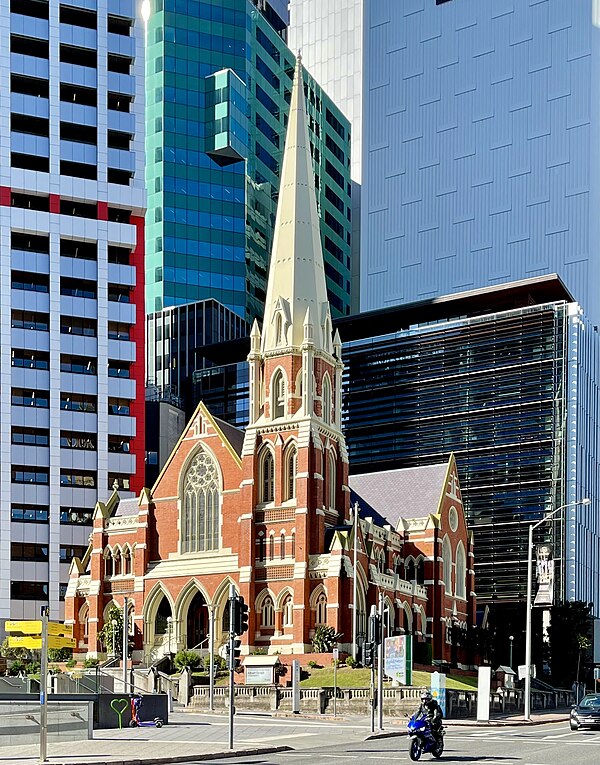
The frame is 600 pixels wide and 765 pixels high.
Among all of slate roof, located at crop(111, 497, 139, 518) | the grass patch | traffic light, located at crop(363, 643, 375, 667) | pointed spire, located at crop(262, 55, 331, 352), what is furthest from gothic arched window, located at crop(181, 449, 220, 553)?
traffic light, located at crop(363, 643, 375, 667)

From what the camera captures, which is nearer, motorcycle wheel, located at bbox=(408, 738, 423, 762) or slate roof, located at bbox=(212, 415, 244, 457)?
motorcycle wheel, located at bbox=(408, 738, 423, 762)

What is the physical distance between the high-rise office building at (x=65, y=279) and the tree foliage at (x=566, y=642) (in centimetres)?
3917

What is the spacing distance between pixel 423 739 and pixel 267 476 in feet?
173

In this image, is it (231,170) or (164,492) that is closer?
(164,492)

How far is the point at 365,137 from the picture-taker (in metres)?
196

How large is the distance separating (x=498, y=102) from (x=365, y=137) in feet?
69.3

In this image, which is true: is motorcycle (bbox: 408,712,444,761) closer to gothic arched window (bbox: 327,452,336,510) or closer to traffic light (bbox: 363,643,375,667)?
traffic light (bbox: 363,643,375,667)

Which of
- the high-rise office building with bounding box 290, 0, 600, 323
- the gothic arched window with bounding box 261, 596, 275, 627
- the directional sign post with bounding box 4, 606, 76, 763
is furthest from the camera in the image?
the high-rise office building with bounding box 290, 0, 600, 323

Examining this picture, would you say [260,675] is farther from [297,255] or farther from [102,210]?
[102,210]

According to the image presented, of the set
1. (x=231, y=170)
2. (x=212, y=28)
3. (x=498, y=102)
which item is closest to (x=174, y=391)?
(x=231, y=170)

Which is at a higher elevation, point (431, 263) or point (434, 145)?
point (434, 145)

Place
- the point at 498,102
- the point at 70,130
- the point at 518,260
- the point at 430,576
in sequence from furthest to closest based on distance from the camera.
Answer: the point at 498,102
the point at 518,260
the point at 70,130
the point at 430,576

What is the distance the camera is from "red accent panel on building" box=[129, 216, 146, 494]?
111812mm

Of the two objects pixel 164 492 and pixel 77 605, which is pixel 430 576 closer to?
pixel 164 492
